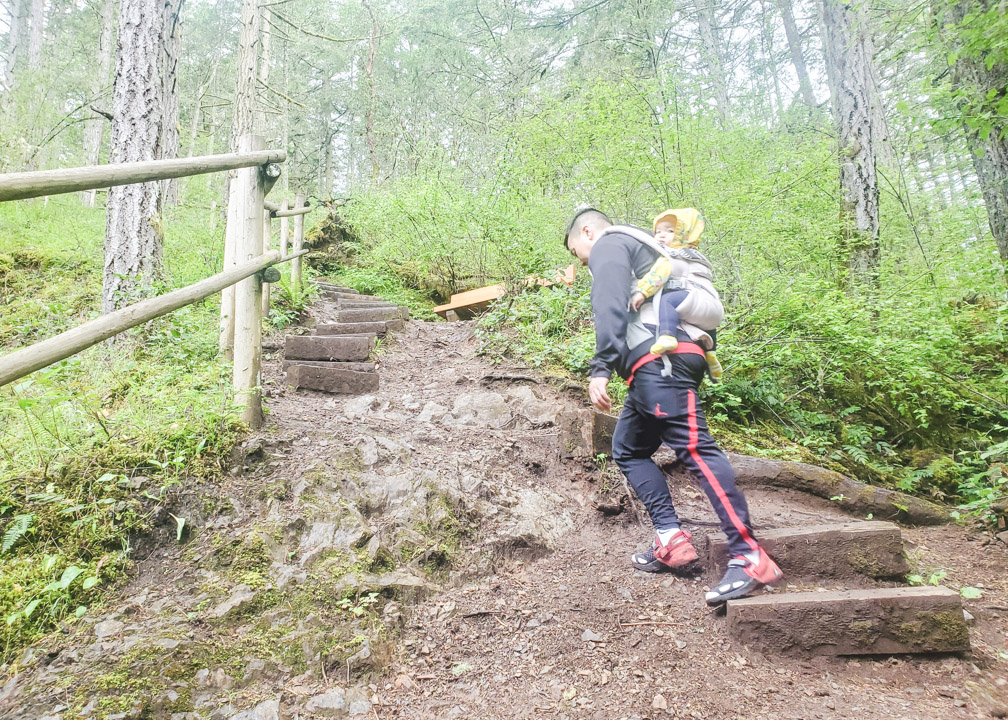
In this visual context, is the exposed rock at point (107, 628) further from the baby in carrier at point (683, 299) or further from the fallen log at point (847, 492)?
the fallen log at point (847, 492)

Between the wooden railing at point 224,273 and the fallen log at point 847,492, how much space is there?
3.41m

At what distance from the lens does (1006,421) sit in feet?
14.5

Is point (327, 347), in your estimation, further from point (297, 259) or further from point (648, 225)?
point (648, 225)

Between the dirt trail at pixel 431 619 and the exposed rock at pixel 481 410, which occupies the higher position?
the exposed rock at pixel 481 410

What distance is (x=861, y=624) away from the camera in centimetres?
205

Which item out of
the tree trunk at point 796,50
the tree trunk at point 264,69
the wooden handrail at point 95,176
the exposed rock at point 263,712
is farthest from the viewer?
the tree trunk at point 796,50

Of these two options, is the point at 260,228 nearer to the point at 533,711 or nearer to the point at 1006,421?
the point at 533,711

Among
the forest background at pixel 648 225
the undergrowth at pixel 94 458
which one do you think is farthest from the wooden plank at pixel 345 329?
the undergrowth at pixel 94 458

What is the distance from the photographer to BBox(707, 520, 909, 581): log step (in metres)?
2.53

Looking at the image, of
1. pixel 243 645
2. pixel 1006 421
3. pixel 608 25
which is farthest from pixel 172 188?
pixel 1006 421

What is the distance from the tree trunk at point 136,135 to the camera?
4.72 meters

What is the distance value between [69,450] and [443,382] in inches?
131

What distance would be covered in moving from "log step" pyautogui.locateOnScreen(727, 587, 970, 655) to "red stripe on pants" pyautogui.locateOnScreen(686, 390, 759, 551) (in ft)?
0.92

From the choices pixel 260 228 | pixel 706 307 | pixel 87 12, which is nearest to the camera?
pixel 706 307
